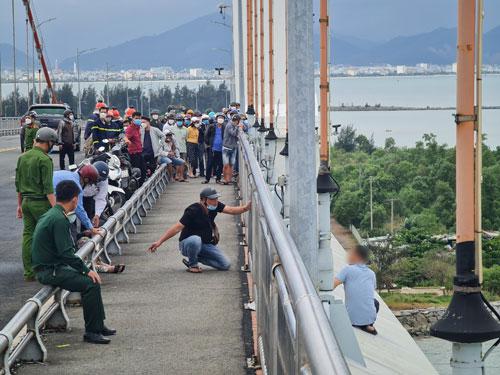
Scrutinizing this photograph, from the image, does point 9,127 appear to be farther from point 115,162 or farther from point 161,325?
point 161,325

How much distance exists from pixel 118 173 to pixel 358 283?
26.5ft

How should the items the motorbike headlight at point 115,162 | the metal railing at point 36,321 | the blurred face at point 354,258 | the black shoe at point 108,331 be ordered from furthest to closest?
the motorbike headlight at point 115,162 → the blurred face at point 354,258 → the black shoe at point 108,331 → the metal railing at point 36,321

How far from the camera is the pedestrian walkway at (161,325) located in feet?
34.9

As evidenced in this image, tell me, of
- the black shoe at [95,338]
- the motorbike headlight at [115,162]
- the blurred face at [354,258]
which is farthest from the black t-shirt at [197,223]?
the motorbike headlight at [115,162]

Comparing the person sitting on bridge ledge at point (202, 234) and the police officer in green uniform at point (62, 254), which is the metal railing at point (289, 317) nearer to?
the police officer in green uniform at point (62, 254)

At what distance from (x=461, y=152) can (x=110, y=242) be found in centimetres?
1025

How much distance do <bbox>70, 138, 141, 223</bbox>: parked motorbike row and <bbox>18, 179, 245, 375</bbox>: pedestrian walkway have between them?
4635 millimetres

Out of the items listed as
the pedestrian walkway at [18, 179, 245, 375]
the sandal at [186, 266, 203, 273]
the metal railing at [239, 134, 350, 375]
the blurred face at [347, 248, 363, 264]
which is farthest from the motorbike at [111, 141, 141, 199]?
the metal railing at [239, 134, 350, 375]

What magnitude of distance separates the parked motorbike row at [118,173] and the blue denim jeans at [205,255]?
5.02m

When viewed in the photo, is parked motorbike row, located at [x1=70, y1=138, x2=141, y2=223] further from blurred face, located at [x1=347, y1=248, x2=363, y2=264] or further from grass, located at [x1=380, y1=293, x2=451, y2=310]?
grass, located at [x1=380, y1=293, x2=451, y2=310]

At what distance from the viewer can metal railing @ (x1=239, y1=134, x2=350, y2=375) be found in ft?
15.8

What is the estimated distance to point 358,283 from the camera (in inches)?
672

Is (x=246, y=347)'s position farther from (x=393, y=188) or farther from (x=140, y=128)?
(x=393, y=188)

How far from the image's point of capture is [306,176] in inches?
415
